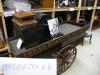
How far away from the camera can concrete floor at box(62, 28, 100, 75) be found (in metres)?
1.78

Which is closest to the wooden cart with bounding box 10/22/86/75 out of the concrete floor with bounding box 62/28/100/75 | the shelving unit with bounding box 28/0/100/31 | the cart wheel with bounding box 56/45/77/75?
the cart wheel with bounding box 56/45/77/75

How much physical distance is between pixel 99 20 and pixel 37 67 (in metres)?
2.61

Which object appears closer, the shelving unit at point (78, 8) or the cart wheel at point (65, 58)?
the cart wheel at point (65, 58)

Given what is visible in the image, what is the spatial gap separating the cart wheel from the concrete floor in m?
0.09

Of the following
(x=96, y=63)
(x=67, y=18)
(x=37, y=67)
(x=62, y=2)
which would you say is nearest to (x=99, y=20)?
(x=67, y=18)

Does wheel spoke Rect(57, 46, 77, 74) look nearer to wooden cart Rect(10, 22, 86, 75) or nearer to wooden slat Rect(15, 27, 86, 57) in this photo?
wooden cart Rect(10, 22, 86, 75)

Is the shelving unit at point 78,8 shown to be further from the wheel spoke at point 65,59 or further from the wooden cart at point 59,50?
the wheel spoke at point 65,59

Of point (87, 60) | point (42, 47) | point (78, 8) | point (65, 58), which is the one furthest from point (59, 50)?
point (78, 8)

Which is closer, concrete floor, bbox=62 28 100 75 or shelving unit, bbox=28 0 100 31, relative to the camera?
concrete floor, bbox=62 28 100 75

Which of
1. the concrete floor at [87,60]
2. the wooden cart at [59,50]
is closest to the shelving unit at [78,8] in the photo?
the wooden cart at [59,50]

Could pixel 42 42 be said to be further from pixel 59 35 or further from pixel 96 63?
pixel 96 63

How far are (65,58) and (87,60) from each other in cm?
54

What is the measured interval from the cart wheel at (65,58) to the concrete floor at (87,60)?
0.09 meters

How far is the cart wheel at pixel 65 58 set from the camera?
1568 millimetres
